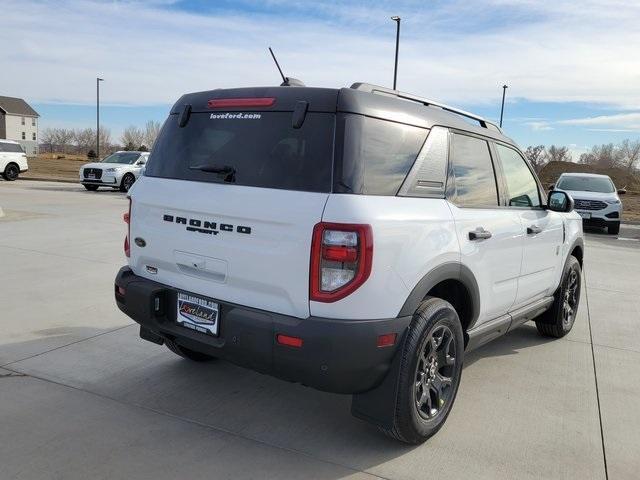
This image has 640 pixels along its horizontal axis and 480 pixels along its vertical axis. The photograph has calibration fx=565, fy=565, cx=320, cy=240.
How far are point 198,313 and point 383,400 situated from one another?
1.12 meters

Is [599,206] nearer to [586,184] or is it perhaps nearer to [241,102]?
[586,184]

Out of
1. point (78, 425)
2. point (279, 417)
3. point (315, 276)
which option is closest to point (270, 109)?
point (315, 276)

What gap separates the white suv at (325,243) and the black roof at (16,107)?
336 ft

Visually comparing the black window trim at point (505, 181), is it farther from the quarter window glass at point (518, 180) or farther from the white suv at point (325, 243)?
the white suv at point (325, 243)

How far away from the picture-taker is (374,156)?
2.92 meters

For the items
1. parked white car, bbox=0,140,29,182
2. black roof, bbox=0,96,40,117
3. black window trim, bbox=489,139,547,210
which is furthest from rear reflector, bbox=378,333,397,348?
black roof, bbox=0,96,40,117

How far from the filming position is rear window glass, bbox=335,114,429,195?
9.16ft

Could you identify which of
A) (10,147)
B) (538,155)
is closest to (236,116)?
(10,147)

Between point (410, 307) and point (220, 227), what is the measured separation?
43.1 inches

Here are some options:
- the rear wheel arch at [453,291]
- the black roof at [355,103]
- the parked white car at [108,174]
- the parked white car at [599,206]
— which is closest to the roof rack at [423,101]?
the black roof at [355,103]

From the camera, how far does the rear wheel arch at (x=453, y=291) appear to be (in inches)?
117

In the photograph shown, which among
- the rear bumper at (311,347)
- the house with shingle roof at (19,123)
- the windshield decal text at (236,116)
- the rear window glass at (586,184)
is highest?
the house with shingle roof at (19,123)

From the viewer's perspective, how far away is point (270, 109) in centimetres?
308

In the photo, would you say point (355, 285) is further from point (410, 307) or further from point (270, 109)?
point (270, 109)
